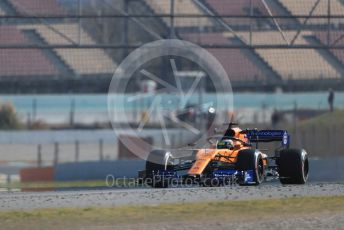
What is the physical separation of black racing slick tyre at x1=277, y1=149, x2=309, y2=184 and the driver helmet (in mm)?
1000

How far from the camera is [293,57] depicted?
36.1 m

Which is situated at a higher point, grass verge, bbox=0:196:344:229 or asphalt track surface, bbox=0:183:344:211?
asphalt track surface, bbox=0:183:344:211

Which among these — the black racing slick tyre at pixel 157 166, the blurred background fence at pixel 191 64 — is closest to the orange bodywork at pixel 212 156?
the black racing slick tyre at pixel 157 166

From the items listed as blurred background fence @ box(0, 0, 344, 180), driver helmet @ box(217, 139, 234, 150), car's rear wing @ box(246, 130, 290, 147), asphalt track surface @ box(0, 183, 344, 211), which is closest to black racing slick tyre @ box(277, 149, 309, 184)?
car's rear wing @ box(246, 130, 290, 147)

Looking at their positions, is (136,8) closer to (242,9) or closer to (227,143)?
(242,9)

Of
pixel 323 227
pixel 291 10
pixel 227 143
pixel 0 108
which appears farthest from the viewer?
pixel 0 108

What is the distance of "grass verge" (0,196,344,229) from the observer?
15.5 meters

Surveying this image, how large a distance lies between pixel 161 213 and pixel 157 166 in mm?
5410

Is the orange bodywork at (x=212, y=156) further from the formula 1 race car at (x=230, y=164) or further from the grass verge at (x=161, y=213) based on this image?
the grass verge at (x=161, y=213)

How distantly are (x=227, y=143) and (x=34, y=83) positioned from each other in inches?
604

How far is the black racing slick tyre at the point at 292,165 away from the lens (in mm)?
22047

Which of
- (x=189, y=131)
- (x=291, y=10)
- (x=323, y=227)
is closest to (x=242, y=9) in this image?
(x=291, y=10)

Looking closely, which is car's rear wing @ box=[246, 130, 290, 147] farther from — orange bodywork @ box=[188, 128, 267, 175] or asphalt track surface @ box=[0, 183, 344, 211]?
asphalt track surface @ box=[0, 183, 344, 211]

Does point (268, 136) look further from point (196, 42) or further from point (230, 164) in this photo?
point (196, 42)
